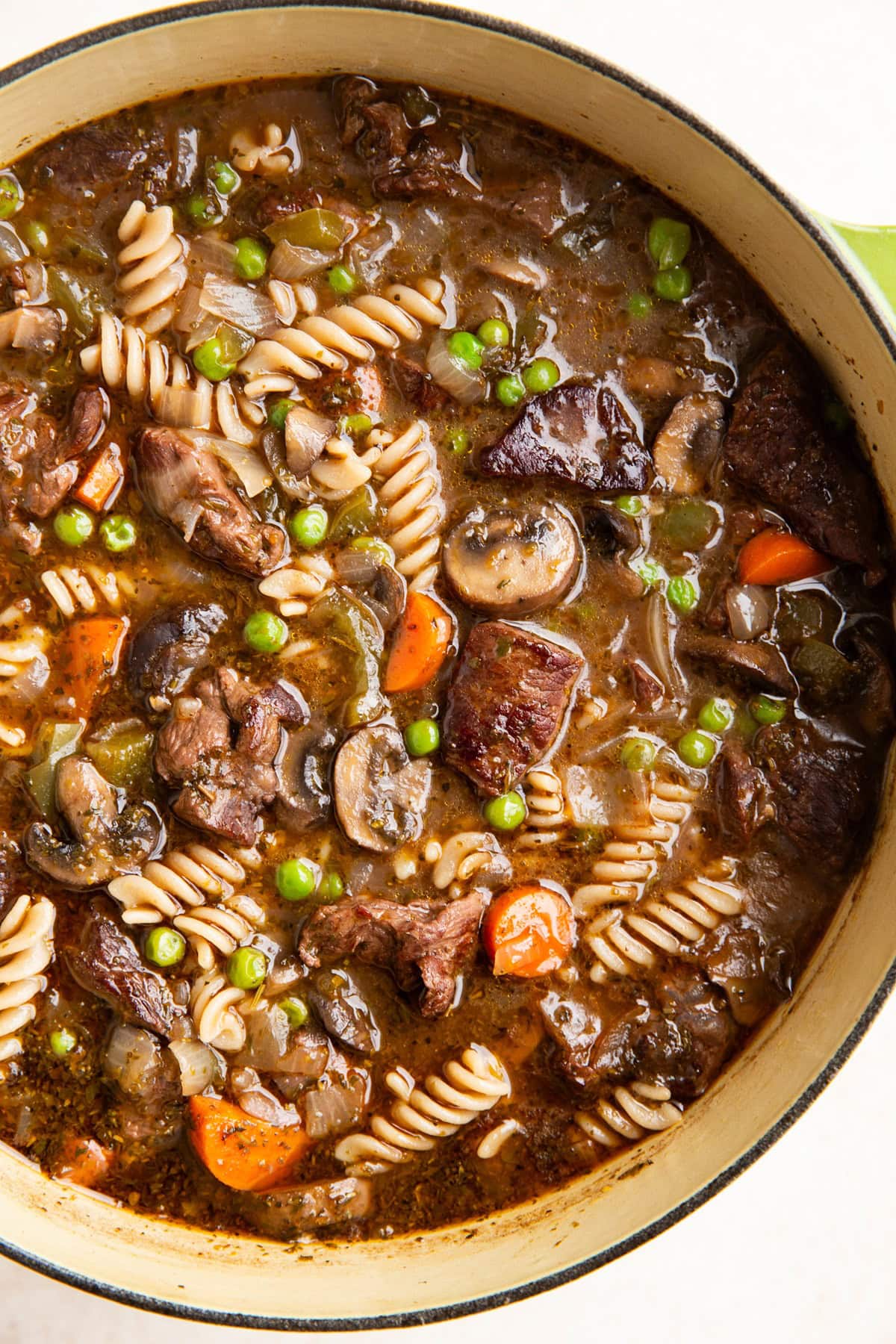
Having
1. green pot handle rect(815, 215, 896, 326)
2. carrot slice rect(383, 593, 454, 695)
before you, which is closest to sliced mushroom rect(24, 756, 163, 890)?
carrot slice rect(383, 593, 454, 695)

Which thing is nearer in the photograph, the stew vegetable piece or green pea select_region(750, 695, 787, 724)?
the stew vegetable piece

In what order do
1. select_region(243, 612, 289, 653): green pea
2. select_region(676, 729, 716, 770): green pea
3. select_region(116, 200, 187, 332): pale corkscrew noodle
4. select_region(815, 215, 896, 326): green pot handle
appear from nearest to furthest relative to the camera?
select_region(815, 215, 896, 326): green pot handle → select_region(116, 200, 187, 332): pale corkscrew noodle → select_region(243, 612, 289, 653): green pea → select_region(676, 729, 716, 770): green pea

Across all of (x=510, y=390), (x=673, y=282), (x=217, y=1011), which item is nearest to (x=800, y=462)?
(x=673, y=282)

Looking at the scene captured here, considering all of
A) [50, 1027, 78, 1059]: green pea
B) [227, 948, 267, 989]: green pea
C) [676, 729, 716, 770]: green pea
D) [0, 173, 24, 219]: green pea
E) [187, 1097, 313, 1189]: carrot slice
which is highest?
[0, 173, 24, 219]: green pea

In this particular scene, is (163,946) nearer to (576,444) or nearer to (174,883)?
(174,883)

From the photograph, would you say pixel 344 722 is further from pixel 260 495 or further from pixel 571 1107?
pixel 571 1107

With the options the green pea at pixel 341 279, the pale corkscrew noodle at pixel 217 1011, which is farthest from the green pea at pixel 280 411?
the pale corkscrew noodle at pixel 217 1011

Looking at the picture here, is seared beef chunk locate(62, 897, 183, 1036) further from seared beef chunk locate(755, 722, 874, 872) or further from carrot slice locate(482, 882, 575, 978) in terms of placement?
seared beef chunk locate(755, 722, 874, 872)
